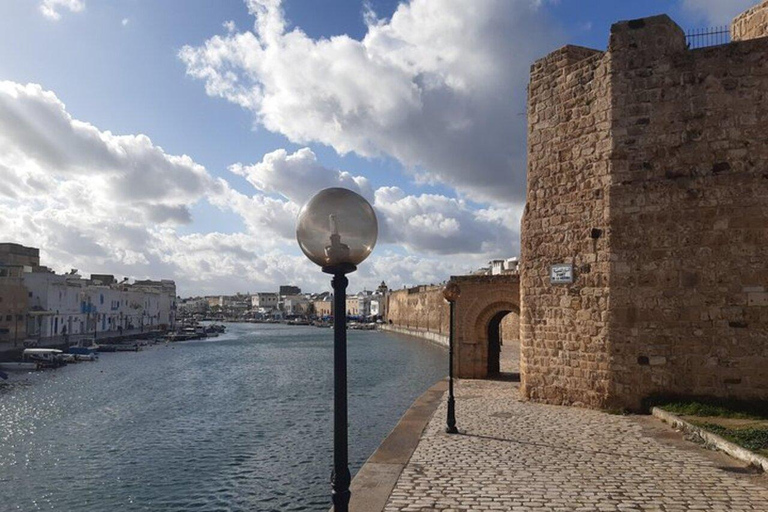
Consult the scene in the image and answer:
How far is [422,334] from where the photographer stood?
70688mm

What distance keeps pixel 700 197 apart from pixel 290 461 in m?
10.8

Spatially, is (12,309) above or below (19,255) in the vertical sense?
below

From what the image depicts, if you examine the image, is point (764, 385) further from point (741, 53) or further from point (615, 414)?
point (741, 53)

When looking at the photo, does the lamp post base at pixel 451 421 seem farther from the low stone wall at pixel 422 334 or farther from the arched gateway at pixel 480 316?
the low stone wall at pixel 422 334

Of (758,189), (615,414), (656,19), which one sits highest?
(656,19)

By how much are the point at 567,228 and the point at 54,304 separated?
6258 cm

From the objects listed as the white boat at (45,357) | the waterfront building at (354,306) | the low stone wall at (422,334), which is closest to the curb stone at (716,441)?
the white boat at (45,357)

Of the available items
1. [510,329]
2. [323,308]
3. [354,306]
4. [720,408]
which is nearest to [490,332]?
[720,408]

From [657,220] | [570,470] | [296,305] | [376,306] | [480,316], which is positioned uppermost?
[657,220]

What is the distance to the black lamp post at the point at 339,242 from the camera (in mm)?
3508

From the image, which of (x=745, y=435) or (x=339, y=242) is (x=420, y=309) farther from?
(x=339, y=242)

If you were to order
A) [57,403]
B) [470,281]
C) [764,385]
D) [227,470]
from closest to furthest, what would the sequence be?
[764,385] < [227,470] < [470,281] < [57,403]

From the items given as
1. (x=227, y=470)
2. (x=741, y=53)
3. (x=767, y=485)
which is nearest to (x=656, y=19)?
(x=741, y=53)

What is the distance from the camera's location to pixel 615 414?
11.6 m
